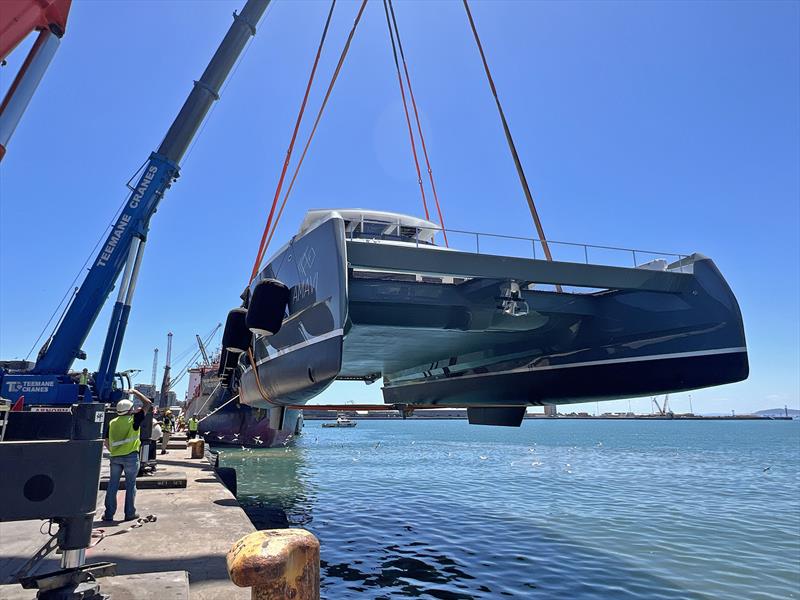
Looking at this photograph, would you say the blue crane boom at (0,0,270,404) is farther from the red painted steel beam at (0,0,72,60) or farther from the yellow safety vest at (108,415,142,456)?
the yellow safety vest at (108,415,142,456)

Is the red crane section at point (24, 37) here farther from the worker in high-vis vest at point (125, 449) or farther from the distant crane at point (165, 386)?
the distant crane at point (165, 386)

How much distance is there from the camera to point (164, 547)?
207 inches

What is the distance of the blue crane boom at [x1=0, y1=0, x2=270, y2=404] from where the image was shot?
13.2 metres

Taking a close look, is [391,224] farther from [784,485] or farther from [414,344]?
[784,485]

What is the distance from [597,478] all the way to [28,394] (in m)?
20.7

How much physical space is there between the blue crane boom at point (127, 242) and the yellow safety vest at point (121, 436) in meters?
8.88

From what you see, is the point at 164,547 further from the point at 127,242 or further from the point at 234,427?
the point at 234,427

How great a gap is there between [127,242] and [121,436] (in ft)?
31.6

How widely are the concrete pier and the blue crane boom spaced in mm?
7434

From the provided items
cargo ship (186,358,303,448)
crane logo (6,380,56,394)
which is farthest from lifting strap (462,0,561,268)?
cargo ship (186,358,303,448)

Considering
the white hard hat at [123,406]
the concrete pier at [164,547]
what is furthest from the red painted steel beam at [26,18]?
the concrete pier at [164,547]

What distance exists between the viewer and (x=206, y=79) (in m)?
13.4

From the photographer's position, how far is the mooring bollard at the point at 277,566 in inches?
88.1

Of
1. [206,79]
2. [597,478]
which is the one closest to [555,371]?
[206,79]
